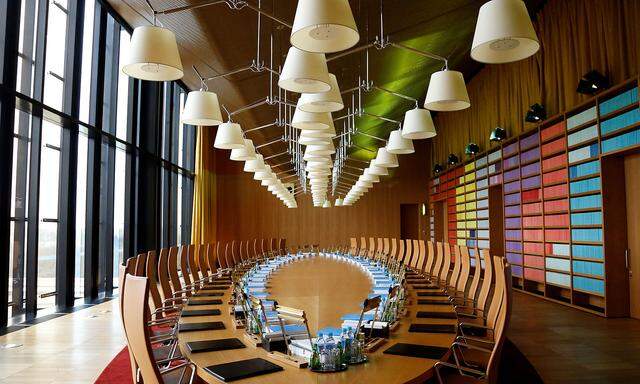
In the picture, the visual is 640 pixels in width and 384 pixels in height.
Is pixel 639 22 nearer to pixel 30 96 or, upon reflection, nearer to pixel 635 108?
pixel 635 108

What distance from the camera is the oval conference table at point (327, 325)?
2539 millimetres

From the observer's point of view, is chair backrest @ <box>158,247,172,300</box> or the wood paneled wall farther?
the wood paneled wall

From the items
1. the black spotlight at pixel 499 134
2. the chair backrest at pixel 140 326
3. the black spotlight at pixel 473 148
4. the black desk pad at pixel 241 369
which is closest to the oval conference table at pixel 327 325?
the black desk pad at pixel 241 369

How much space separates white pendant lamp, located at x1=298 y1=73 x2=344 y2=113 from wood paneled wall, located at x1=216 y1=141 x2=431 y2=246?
17463 mm

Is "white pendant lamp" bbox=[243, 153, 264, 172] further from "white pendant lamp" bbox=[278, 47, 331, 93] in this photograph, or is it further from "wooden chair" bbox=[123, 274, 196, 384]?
"wooden chair" bbox=[123, 274, 196, 384]

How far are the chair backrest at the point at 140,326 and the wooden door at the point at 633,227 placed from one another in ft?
23.8

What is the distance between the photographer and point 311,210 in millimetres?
21938

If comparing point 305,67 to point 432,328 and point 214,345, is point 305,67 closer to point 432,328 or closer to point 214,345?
point 214,345

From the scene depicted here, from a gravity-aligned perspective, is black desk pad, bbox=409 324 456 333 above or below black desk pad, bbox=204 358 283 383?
below

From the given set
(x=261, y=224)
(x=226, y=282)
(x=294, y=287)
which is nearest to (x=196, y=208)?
(x=261, y=224)

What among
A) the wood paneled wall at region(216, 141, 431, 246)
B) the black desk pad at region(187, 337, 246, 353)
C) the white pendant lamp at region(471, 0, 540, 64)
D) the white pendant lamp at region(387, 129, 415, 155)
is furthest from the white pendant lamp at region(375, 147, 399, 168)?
the wood paneled wall at region(216, 141, 431, 246)

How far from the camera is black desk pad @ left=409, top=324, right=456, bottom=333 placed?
3627 millimetres

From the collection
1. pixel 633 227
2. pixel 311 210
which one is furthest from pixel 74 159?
pixel 311 210

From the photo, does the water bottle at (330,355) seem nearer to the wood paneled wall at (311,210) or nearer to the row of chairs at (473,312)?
the row of chairs at (473,312)
